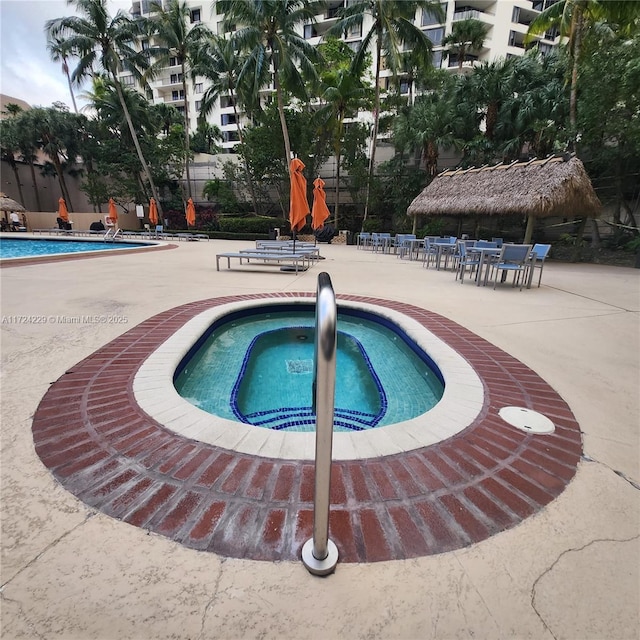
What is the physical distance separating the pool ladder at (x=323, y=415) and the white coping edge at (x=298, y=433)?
2.02 ft

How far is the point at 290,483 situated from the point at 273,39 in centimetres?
2161

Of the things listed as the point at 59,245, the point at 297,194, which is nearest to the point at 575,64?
the point at 297,194

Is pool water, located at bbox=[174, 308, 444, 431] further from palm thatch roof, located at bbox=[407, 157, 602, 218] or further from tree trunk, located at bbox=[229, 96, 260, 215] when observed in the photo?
tree trunk, located at bbox=[229, 96, 260, 215]

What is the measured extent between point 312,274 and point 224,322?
404cm

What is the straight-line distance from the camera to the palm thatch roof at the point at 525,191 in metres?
10.9

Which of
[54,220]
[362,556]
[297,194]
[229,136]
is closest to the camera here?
[362,556]

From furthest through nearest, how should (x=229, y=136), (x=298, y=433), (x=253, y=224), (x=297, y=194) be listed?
1. (x=229, y=136)
2. (x=253, y=224)
3. (x=297, y=194)
4. (x=298, y=433)

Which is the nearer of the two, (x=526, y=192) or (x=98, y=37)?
(x=526, y=192)

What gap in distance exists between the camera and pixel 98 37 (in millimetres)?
20375

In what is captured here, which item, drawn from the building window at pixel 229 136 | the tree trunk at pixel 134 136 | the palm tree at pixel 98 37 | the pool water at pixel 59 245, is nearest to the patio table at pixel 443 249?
the pool water at pixel 59 245

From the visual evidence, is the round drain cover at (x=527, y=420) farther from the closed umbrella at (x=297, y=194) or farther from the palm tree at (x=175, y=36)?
the palm tree at (x=175, y=36)

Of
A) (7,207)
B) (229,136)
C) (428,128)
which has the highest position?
(229,136)

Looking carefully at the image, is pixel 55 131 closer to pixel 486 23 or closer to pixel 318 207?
pixel 318 207

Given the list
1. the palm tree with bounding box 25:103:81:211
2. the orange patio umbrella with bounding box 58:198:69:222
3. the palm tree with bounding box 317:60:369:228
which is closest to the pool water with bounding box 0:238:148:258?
the orange patio umbrella with bounding box 58:198:69:222
